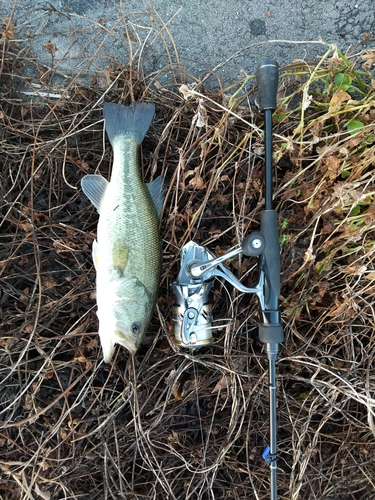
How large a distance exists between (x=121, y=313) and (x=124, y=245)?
1.19 ft

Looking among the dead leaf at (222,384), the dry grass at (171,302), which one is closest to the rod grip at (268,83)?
the dry grass at (171,302)

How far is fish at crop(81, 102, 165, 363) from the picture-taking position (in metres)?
2.17

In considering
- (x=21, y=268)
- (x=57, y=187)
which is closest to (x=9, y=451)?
(x=21, y=268)

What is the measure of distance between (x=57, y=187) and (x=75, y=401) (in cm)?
133

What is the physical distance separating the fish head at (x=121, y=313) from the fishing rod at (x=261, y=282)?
0.67 ft

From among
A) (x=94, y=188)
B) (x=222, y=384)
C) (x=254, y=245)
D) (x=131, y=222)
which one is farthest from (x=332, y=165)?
(x=222, y=384)

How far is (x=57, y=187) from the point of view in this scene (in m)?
2.56

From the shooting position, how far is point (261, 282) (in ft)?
6.69

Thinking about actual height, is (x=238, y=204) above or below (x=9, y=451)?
above

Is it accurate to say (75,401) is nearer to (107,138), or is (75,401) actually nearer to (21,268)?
(21,268)

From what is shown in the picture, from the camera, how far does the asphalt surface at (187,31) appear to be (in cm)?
269

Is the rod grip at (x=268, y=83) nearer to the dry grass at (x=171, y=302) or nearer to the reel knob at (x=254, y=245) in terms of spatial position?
the dry grass at (x=171, y=302)

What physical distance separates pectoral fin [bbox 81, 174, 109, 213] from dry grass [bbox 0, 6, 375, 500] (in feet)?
0.70

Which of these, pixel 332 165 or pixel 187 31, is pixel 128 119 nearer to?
pixel 187 31
